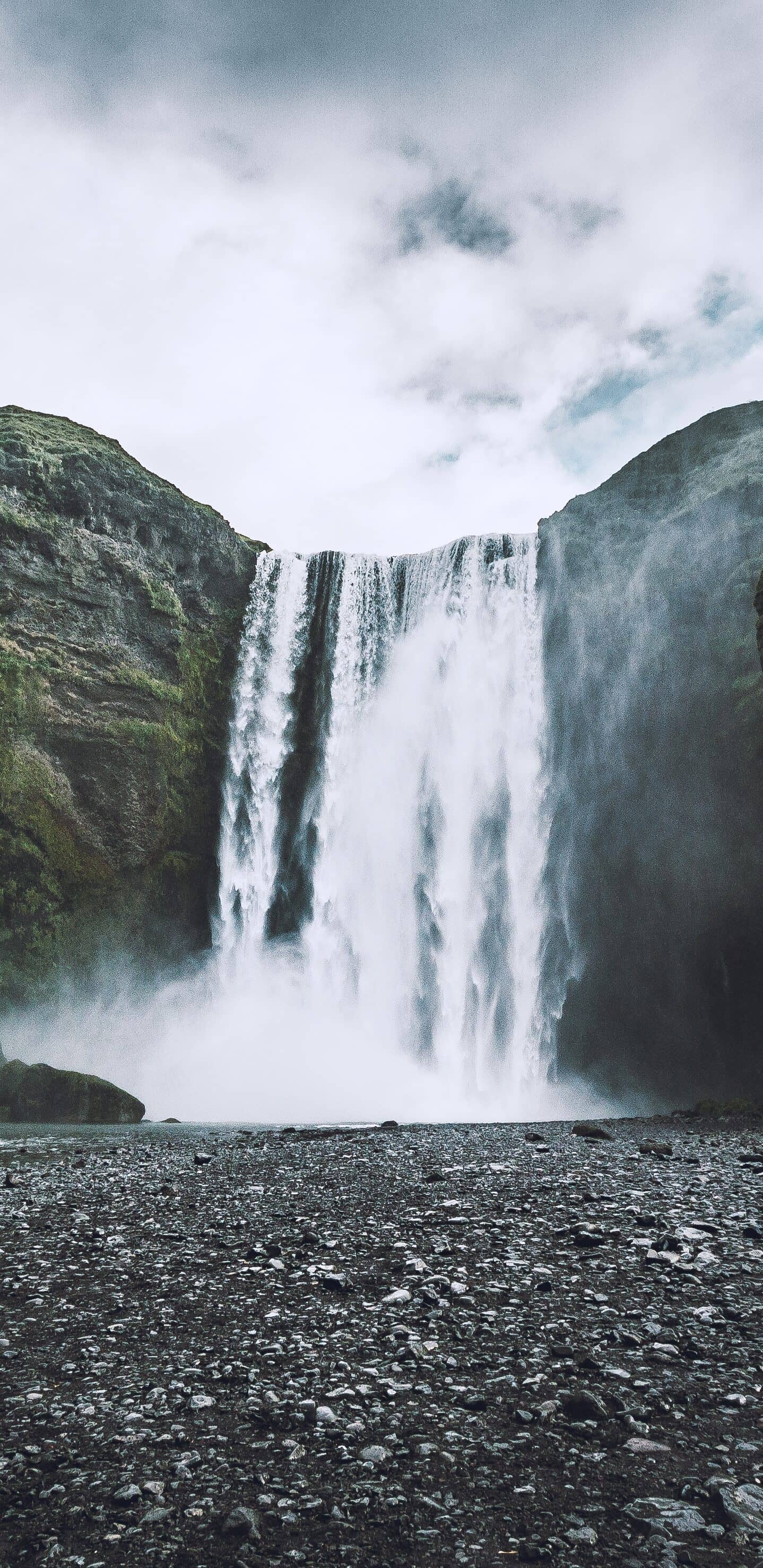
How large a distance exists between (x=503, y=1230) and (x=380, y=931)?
26.8 m

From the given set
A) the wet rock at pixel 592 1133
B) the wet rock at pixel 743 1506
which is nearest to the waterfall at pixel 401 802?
the wet rock at pixel 592 1133

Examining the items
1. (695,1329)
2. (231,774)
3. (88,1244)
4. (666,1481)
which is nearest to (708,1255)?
(695,1329)

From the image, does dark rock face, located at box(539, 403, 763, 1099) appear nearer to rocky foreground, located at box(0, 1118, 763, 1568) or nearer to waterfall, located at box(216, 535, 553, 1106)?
waterfall, located at box(216, 535, 553, 1106)

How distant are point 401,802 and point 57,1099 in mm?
18279

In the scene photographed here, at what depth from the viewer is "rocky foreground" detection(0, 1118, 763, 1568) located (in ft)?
8.66

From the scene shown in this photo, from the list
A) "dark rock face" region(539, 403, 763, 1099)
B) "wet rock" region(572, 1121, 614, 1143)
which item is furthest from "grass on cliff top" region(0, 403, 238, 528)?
"wet rock" region(572, 1121, 614, 1143)

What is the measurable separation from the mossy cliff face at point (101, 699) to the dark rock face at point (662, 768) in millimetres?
16086

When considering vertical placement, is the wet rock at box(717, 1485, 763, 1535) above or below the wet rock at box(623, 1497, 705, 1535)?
above

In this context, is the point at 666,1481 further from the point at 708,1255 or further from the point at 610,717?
the point at 610,717

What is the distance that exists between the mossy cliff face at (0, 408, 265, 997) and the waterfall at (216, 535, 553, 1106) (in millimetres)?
1920

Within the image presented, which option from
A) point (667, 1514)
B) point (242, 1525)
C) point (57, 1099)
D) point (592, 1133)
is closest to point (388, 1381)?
point (242, 1525)

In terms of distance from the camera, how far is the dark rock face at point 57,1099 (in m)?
21.9

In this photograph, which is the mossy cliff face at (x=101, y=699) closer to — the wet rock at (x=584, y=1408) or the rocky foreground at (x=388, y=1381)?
the rocky foreground at (x=388, y=1381)

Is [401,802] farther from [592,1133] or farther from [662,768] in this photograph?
[592,1133]
